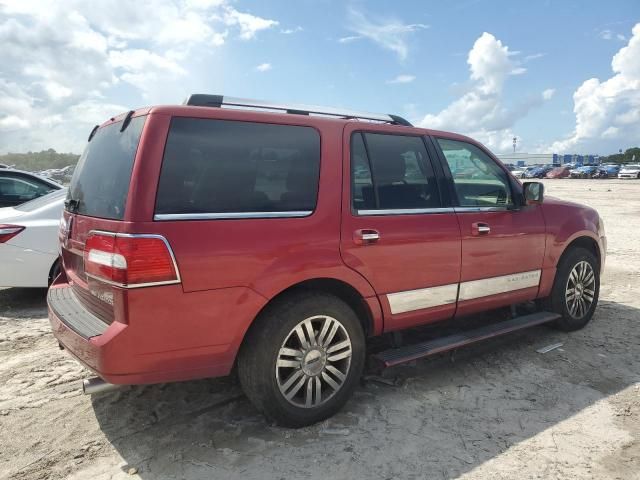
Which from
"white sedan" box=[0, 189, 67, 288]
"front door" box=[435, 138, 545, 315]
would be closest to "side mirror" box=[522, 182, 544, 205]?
"front door" box=[435, 138, 545, 315]

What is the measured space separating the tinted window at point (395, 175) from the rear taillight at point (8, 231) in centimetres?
395

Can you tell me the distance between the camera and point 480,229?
3.82 m

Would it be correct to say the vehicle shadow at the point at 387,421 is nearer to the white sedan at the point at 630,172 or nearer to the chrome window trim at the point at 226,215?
the chrome window trim at the point at 226,215

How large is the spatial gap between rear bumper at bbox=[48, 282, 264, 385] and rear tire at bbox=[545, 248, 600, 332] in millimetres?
3193

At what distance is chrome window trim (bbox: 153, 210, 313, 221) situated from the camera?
8.25 feet

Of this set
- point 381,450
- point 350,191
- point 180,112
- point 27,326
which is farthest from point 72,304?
point 27,326

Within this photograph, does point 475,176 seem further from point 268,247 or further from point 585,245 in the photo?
point 268,247

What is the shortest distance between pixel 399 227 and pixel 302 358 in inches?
42.8

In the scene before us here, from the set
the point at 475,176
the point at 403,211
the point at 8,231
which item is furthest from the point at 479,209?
the point at 8,231

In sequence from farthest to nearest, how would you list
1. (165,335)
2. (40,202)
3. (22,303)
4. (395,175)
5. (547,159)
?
1. (547,159)
2. (22,303)
3. (40,202)
4. (395,175)
5. (165,335)

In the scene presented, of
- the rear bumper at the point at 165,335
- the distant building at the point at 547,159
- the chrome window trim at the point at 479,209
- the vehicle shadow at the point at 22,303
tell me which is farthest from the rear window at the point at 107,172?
the distant building at the point at 547,159

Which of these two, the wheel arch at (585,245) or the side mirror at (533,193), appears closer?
the side mirror at (533,193)

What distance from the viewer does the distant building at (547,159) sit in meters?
101

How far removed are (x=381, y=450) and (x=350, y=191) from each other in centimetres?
157
